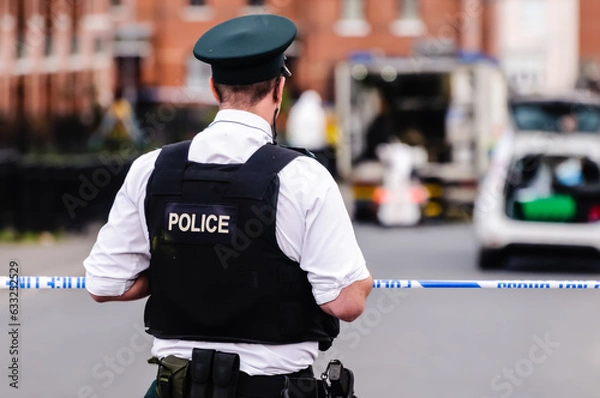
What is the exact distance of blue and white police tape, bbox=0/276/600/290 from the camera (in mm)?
4734

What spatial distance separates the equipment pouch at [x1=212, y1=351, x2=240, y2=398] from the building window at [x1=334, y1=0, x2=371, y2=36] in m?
54.1

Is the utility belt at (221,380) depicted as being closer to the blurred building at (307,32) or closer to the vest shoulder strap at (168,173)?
the vest shoulder strap at (168,173)

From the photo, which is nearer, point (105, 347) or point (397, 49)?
point (105, 347)

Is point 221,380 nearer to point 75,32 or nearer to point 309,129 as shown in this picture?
point 309,129

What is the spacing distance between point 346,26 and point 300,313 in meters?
54.2

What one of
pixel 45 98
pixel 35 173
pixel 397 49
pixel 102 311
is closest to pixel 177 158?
pixel 102 311

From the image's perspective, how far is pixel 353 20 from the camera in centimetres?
5738

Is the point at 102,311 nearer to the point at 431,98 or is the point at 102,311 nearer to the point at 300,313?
the point at 300,313

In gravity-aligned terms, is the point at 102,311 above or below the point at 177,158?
below

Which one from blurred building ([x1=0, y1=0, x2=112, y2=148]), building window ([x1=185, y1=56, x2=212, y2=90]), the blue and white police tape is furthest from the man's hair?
building window ([x1=185, y1=56, x2=212, y2=90])

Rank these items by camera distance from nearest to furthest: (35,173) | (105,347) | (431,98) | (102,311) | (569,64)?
(105,347), (102,311), (35,173), (431,98), (569,64)

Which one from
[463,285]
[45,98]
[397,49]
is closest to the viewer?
[463,285]

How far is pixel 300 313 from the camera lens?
3506 millimetres

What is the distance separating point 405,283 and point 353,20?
52997 mm
